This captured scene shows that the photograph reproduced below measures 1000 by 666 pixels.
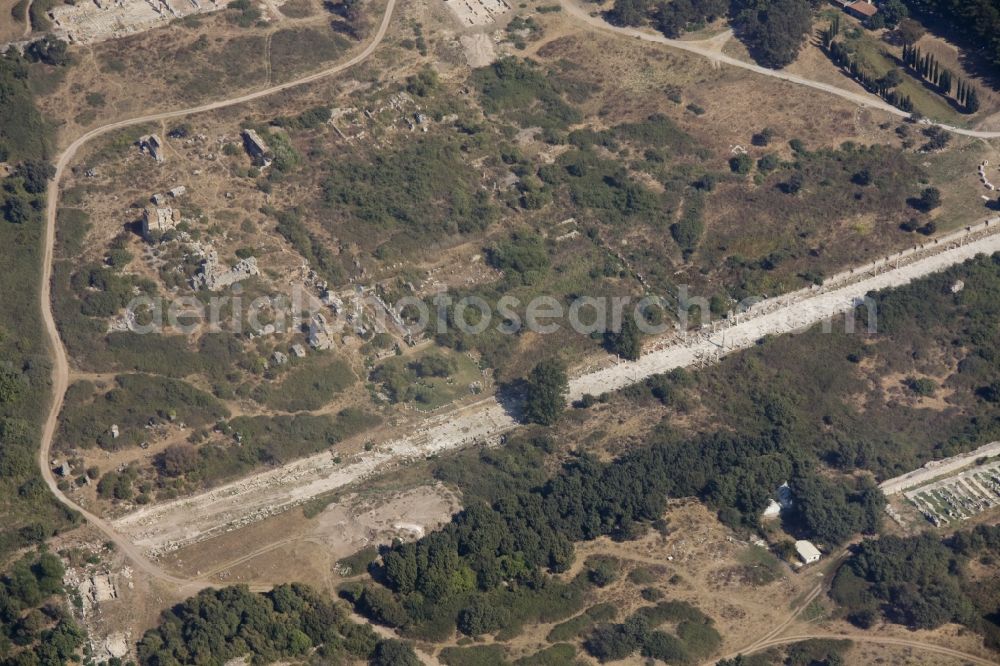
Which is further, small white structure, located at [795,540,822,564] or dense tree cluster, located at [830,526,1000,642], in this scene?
small white structure, located at [795,540,822,564]

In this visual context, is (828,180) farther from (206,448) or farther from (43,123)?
(43,123)

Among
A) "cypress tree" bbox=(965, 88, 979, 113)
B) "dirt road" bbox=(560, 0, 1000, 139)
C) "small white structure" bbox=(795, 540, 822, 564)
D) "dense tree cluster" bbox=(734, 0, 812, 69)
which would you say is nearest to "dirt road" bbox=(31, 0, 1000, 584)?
"cypress tree" bbox=(965, 88, 979, 113)

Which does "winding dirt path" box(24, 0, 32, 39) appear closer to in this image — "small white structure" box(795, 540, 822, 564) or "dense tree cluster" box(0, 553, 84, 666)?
"dense tree cluster" box(0, 553, 84, 666)

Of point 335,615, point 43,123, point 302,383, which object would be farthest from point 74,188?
point 335,615

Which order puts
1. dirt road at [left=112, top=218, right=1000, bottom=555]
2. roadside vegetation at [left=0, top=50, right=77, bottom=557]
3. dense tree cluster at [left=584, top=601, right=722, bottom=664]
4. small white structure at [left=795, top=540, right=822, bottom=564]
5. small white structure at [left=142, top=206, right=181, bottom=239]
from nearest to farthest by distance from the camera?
dense tree cluster at [left=584, top=601, right=722, bottom=664]
roadside vegetation at [left=0, top=50, right=77, bottom=557]
small white structure at [left=795, top=540, right=822, bottom=564]
dirt road at [left=112, top=218, right=1000, bottom=555]
small white structure at [left=142, top=206, right=181, bottom=239]

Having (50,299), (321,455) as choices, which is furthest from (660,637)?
(50,299)

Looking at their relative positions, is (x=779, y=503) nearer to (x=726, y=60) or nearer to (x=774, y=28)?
(x=726, y=60)

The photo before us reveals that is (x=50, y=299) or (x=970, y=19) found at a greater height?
(x=970, y=19)
